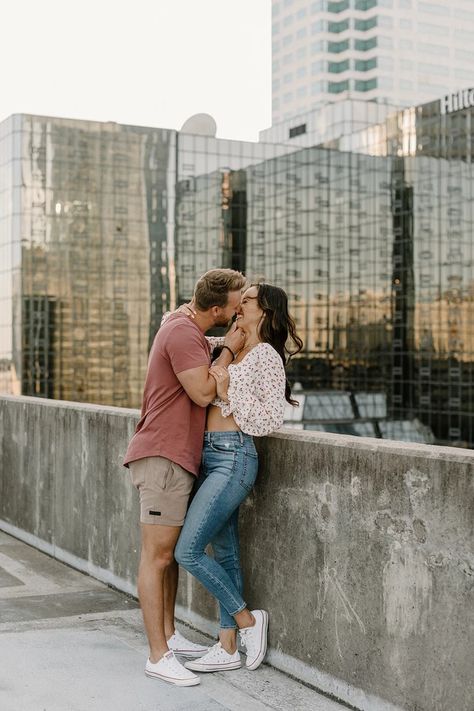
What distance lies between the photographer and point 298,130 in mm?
107625

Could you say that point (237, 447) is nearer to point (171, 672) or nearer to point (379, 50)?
point (171, 672)

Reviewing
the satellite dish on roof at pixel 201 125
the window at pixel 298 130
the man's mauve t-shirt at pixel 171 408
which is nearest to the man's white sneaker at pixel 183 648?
the man's mauve t-shirt at pixel 171 408

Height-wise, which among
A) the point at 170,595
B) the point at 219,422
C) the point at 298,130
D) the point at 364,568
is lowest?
the point at 170,595

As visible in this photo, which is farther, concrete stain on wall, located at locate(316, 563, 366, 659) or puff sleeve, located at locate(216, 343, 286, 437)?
puff sleeve, located at locate(216, 343, 286, 437)

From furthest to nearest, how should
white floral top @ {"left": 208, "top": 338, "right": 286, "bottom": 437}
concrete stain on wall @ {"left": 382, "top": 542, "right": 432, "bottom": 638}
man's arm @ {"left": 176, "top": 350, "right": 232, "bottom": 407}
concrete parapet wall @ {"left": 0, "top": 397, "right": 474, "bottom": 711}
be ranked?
white floral top @ {"left": 208, "top": 338, "right": 286, "bottom": 437} < man's arm @ {"left": 176, "top": 350, "right": 232, "bottom": 407} < concrete stain on wall @ {"left": 382, "top": 542, "right": 432, "bottom": 638} < concrete parapet wall @ {"left": 0, "top": 397, "right": 474, "bottom": 711}

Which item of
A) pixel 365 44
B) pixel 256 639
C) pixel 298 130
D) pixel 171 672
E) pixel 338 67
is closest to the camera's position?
pixel 171 672

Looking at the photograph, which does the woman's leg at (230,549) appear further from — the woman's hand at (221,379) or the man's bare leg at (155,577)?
the woman's hand at (221,379)

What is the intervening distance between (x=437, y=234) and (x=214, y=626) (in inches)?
2548

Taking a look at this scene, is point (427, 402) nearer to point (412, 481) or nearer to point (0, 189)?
point (0, 189)

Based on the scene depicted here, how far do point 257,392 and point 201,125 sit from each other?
6441 centimetres

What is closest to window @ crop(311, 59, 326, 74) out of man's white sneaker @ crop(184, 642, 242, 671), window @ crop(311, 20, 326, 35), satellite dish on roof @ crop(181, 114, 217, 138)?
window @ crop(311, 20, 326, 35)

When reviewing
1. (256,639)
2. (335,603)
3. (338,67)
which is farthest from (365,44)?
(335,603)

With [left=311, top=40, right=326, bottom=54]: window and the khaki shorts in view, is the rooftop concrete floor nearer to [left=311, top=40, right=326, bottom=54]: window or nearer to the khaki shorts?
the khaki shorts

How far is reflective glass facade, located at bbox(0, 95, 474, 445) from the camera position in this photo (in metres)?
58.4
